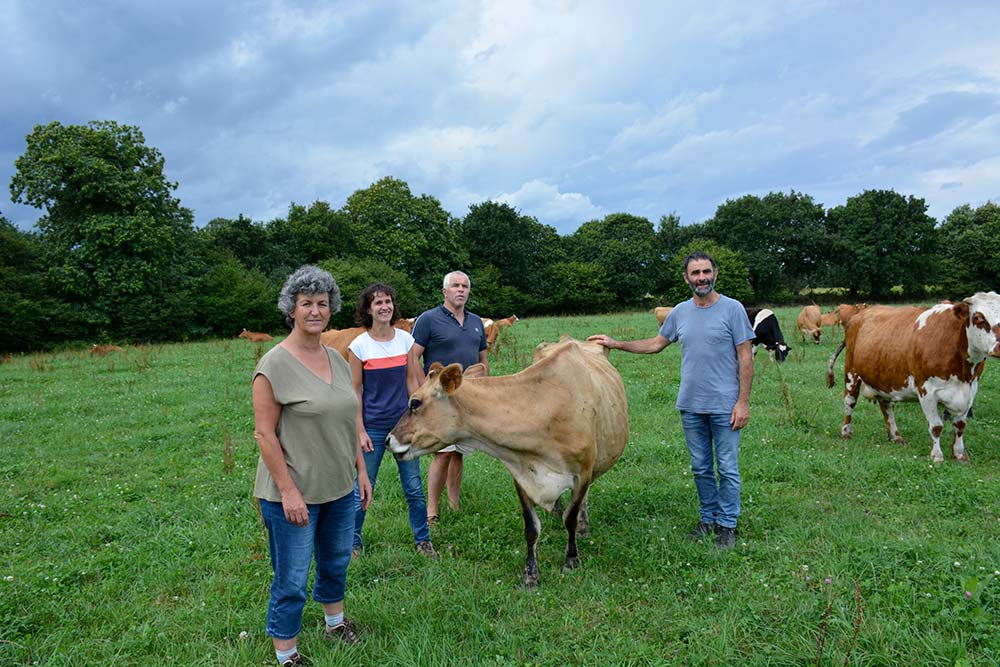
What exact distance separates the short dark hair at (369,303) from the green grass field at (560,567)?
2039mm

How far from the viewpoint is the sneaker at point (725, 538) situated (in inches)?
186

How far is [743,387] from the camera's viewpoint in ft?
15.6

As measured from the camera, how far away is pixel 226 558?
4855mm

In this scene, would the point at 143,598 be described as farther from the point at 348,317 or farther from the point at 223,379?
the point at 348,317

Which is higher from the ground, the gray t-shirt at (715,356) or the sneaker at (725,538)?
the gray t-shirt at (715,356)

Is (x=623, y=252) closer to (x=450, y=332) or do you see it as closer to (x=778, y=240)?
(x=778, y=240)

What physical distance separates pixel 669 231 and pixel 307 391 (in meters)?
63.2

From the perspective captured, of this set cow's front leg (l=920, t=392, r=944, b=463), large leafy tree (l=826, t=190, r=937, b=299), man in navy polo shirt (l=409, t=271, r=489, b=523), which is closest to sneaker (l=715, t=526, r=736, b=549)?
man in navy polo shirt (l=409, t=271, r=489, b=523)

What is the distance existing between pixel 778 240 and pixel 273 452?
60465 millimetres

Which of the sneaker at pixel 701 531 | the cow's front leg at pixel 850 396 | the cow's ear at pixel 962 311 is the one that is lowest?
the sneaker at pixel 701 531

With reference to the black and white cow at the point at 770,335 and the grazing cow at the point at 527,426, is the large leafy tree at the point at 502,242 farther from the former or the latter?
the grazing cow at the point at 527,426

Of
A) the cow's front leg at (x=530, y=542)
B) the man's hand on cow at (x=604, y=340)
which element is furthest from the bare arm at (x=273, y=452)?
the man's hand on cow at (x=604, y=340)

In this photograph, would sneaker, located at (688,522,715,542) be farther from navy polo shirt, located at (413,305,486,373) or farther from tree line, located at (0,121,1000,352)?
tree line, located at (0,121,1000,352)

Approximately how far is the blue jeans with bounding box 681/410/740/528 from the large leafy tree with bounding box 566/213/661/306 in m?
51.8
